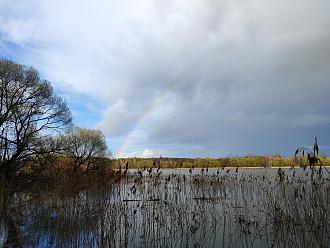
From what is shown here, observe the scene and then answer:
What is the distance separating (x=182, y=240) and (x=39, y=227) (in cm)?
417

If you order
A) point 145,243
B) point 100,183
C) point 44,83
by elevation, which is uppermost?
point 44,83

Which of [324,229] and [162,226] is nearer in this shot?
[324,229]

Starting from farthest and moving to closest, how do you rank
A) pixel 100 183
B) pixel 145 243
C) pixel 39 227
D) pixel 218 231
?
pixel 100 183, pixel 39 227, pixel 218 231, pixel 145 243

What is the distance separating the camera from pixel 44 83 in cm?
2562

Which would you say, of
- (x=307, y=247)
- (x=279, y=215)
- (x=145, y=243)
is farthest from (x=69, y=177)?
(x=307, y=247)

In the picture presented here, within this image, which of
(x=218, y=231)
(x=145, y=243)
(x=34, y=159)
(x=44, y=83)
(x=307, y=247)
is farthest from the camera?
(x=44, y=83)

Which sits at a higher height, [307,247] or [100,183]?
[100,183]

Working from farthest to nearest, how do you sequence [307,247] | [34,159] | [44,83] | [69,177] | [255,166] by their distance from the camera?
1. [255,166]
2. [44,83]
3. [34,159]
4. [69,177]
5. [307,247]

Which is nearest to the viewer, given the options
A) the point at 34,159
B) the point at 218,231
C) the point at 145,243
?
the point at 145,243

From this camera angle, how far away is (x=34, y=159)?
23.8m

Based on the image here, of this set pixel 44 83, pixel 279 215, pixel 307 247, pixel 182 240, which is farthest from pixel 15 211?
pixel 44 83

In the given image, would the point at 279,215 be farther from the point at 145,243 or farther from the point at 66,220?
the point at 66,220

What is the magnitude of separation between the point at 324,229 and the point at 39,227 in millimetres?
7260

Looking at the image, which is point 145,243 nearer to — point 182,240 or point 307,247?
point 182,240
